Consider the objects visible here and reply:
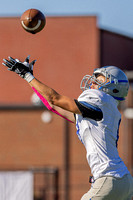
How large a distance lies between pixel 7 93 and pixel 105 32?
618 cm

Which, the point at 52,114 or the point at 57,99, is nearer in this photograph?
the point at 57,99

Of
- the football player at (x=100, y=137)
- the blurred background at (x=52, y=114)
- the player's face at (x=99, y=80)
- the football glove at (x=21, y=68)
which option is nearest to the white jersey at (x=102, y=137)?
the football player at (x=100, y=137)

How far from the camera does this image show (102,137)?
4199mm

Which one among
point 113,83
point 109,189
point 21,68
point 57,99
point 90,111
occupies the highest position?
point 21,68

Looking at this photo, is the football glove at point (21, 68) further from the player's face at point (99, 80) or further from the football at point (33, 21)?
the football at point (33, 21)

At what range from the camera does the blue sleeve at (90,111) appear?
164 inches

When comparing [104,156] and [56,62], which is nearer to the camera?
[104,156]

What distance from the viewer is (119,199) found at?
4.13 meters

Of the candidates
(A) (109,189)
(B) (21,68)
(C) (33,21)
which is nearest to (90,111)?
(A) (109,189)

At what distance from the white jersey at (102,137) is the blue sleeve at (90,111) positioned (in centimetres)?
3

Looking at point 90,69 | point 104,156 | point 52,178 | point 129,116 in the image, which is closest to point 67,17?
point 90,69

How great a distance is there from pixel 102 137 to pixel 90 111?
0.26 metres

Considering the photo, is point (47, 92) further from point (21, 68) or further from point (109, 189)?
point (109, 189)

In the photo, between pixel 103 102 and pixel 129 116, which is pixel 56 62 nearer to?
pixel 129 116
